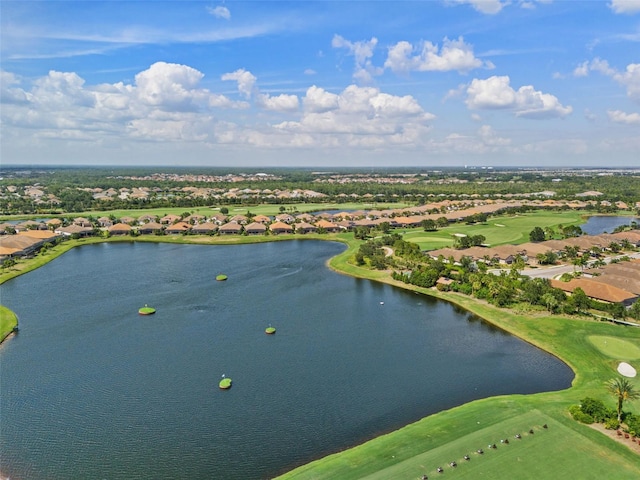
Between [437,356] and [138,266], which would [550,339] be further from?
[138,266]

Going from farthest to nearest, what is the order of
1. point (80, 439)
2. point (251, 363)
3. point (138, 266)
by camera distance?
1. point (138, 266)
2. point (251, 363)
3. point (80, 439)

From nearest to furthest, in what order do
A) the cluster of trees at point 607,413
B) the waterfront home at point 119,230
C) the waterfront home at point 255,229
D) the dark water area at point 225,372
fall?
the dark water area at point 225,372, the cluster of trees at point 607,413, the waterfront home at point 119,230, the waterfront home at point 255,229

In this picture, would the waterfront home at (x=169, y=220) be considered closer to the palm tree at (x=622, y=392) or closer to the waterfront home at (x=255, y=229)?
the waterfront home at (x=255, y=229)

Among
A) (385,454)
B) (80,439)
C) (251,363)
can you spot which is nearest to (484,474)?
(385,454)

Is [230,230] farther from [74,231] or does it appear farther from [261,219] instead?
[74,231]

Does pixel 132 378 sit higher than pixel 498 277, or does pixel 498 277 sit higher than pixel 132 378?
pixel 498 277

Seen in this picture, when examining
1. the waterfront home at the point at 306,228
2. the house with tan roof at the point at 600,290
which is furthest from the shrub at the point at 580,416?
the waterfront home at the point at 306,228

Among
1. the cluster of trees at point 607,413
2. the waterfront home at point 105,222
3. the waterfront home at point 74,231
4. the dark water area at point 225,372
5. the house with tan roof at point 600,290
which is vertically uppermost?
the waterfront home at point 105,222
